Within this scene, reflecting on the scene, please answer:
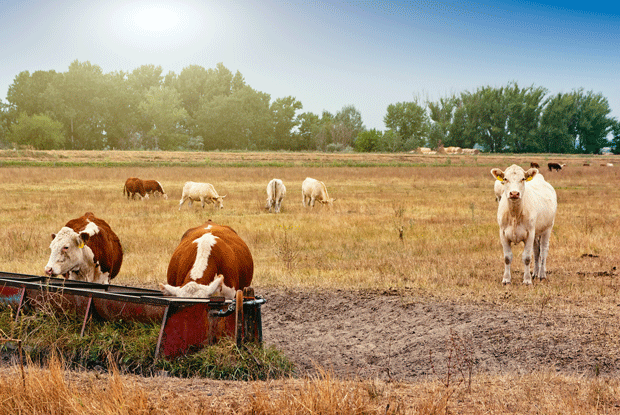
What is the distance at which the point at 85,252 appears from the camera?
9031 millimetres

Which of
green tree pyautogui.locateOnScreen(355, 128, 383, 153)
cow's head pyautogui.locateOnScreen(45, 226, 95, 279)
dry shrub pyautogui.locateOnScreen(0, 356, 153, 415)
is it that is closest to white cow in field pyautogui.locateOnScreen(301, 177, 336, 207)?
cow's head pyautogui.locateOnScreen(45, 226, 95, 279)

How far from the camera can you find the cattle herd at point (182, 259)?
7266mm

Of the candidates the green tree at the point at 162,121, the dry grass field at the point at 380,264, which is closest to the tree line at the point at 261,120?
the green tree at the point at 162,121

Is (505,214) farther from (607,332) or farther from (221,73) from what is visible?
(221,73)

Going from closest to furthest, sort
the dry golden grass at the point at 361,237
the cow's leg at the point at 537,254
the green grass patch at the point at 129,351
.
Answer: the green grass patch at the point at 129,351 < the dry golden grass at the point at 361,237 < the cow's leg at the point at 537,254

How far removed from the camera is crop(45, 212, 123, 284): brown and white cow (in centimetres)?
859

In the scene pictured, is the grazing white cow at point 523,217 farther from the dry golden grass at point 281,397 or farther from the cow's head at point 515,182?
the dry golden grass at point 281,397

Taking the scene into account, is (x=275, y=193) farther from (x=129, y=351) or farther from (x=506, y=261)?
(x=129, y=351)

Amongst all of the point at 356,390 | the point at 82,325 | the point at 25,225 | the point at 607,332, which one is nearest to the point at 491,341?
the point at 607,332

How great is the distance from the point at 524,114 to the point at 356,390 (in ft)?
358

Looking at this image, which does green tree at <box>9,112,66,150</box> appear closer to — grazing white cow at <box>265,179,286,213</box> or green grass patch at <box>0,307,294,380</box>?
grazing white cow at <box>265,179,286,213</box>

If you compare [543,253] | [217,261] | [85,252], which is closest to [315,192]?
[543,253]

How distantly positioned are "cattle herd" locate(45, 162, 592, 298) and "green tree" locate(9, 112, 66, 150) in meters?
90.7

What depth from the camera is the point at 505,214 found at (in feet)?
37.2
